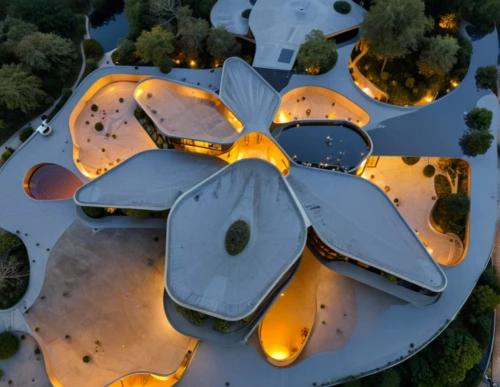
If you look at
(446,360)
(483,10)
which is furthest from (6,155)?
(483,10)

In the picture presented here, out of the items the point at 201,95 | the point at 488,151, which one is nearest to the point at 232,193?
the point at 201,95

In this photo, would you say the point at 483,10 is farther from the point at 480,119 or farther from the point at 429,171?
the point at 429,171

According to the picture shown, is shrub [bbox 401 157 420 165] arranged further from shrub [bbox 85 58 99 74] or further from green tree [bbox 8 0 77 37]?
green tree [bbox 8 0 77 37]

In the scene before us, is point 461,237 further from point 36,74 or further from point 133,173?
point 36,74

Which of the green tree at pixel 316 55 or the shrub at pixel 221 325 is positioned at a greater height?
the green tree at pixel 316 55

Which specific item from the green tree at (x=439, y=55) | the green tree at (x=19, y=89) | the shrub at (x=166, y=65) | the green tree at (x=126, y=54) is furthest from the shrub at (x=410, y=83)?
the green tree at (x=19, y=89)

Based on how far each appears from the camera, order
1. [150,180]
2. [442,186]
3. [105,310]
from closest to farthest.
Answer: [105,310], [150,180], [442,186]

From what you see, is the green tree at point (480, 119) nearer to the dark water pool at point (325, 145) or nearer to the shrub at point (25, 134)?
the dark water pool at point (325, 145)
